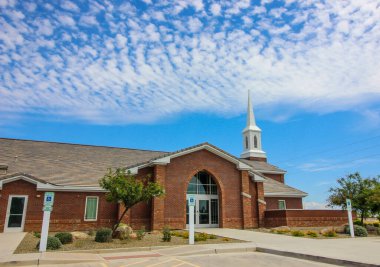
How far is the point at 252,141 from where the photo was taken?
42.2 metres

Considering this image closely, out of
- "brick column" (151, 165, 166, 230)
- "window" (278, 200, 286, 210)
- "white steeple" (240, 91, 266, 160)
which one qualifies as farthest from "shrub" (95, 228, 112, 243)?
"white steeple" (240, 91, 266, 160)

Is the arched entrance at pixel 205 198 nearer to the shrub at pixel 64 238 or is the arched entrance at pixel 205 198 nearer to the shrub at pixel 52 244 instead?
the shrub at pixel 64 238

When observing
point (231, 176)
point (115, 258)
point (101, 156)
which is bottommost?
point (115, 258)

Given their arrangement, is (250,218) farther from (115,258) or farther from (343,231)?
(115,258)

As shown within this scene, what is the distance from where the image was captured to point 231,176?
25.3m

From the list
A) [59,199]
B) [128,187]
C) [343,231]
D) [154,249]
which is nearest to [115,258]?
[154,249]

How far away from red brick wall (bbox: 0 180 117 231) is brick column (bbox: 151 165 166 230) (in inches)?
111

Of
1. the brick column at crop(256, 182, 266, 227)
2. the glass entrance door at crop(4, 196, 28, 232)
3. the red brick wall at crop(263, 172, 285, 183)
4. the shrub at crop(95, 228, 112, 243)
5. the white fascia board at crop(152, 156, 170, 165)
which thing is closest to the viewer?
the shrub at crop(95, 228, 112, 243)

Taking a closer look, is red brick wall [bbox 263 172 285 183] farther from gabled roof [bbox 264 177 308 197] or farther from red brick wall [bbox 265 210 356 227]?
red brick wall [bbox 265 210 356 227]

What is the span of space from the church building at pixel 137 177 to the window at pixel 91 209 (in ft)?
0.22

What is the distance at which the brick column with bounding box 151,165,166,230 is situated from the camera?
21.8 meters

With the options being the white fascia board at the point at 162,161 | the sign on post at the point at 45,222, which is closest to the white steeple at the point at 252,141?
the white fascia board at the point at 162,161

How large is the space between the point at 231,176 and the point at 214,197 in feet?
7.14

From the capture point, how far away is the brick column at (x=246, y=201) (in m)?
24.5
